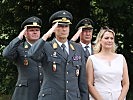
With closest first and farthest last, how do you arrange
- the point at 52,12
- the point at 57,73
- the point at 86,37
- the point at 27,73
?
the point at 57,73 → the point at 27,73 → the point at 86,37 → the point at 52,12

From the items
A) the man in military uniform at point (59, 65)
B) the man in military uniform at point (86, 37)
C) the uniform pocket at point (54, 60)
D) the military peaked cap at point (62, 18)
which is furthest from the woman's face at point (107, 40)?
the man in military uniform at point (86, 37)

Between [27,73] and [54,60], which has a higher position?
[54,60]

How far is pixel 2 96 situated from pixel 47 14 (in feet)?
8.20

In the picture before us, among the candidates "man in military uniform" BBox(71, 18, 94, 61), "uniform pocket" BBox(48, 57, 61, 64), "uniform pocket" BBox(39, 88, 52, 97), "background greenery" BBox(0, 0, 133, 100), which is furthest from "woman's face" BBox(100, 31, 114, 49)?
"background greenery" BBox(0, 0, 133, 100)

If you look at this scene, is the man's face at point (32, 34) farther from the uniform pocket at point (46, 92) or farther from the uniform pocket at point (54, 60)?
the uniform pocket at point (46, 92)

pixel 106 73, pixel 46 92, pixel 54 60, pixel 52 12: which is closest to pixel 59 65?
pixel 54 60

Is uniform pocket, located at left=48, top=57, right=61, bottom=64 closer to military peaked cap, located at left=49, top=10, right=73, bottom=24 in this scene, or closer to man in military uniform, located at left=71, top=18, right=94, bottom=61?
military peaked cap, located at left=49, top=10, right=73, bottom=24

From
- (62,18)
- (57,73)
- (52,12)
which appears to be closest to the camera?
(57,73)

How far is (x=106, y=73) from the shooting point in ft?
17.4

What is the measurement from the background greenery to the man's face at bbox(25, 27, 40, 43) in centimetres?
361

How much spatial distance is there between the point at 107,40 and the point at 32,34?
130 centimetres

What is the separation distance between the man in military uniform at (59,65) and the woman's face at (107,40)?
353 mm

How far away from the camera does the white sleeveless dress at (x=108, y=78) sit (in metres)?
5.28

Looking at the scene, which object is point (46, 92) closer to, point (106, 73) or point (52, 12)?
point (106, 73)
